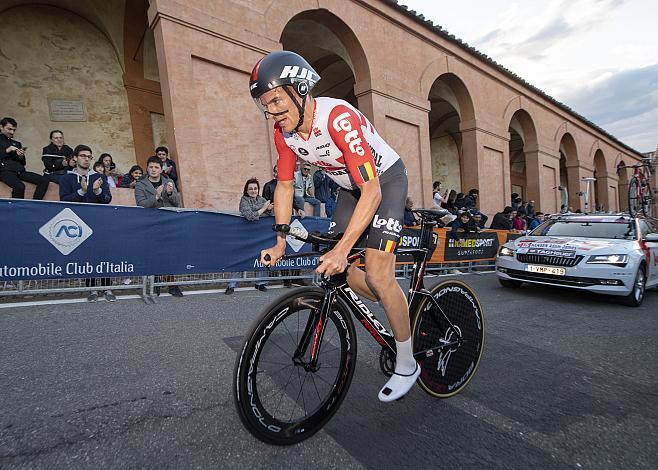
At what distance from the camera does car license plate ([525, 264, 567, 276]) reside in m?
5.80

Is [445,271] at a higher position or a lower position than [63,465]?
lower

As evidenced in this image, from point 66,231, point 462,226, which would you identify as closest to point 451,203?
point 462,226

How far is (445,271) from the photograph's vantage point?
10.2 m

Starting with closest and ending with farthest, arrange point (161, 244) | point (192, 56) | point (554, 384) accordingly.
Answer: point (554, 384)
point (161, 244)
point (192, 56)

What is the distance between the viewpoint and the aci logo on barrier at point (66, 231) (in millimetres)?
4855

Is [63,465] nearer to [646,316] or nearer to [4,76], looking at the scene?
[646,316]

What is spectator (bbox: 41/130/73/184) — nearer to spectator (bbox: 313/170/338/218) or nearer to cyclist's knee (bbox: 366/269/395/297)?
spectator (bbox: 313/170/338/218)

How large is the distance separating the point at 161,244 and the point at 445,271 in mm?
7693

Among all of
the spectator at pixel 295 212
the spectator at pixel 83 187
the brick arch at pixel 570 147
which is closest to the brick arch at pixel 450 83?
the spectator at pixel 295 212

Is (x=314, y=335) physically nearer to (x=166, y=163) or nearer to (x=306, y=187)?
(x=166, y=163)

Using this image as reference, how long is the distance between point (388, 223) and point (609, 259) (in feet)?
17.9

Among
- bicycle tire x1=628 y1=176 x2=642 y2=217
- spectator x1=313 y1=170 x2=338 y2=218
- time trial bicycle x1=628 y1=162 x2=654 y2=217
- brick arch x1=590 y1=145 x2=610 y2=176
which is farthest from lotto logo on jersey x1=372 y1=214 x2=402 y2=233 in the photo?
brick arch x1=590 y1=145 x2=610 y2=176

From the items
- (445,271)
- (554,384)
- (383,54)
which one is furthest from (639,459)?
(383,54)

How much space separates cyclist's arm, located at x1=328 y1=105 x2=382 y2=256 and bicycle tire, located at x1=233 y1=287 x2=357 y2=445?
0.47 metres
